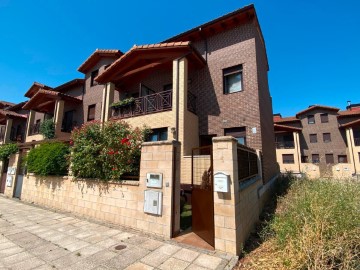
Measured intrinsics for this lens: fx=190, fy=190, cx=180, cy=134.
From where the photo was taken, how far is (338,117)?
1062 inches

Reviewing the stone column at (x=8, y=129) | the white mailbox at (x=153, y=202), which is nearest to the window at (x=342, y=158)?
the white mailbox at (x=153, y=202)

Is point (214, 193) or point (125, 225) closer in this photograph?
point (214, 193)

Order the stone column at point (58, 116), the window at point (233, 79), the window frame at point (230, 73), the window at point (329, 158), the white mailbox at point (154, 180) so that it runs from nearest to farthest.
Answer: the white mailbox at point (154, 180)
the window frame at point (230, 73)
the window at point (233, 79)
the stone column at point (58, 116)
the window at point (329, 158)

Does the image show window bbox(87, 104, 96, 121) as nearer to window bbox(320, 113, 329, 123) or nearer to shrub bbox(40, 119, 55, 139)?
shrub bbox(40, 119, 55, 139)

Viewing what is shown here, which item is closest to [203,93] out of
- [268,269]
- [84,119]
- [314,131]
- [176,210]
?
[176,210]

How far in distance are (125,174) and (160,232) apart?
7.33 feet

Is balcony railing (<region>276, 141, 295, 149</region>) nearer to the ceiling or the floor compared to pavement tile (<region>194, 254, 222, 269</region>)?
nearer to the ceiling

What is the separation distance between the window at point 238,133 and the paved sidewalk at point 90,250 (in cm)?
627

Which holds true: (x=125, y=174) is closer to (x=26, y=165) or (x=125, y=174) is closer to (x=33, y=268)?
(x=33, y=268)

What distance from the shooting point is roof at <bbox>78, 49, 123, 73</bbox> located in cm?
1484

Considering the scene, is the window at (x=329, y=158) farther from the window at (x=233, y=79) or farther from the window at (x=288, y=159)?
the window at (x=233, y=79)

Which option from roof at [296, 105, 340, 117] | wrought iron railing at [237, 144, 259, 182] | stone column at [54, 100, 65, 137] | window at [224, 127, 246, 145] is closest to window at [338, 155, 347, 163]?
roof at [296, 105, 340, 117]

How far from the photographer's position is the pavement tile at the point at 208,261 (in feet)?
11.4

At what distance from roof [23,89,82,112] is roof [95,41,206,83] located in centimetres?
526
